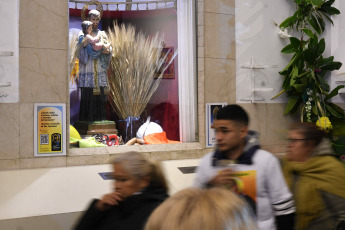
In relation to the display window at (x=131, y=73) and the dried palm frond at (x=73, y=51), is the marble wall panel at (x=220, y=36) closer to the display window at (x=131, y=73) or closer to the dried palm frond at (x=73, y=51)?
the display window at (x=131, y=73)

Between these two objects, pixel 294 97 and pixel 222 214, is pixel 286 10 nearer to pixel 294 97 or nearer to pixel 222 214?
pixel 294 97

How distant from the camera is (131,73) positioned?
687 cm

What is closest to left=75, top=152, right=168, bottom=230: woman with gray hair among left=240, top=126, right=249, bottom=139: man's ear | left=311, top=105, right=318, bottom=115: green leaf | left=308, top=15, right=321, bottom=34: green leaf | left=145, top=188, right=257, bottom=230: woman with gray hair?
left=240, top=126, right=249, bottom=139: man's ear

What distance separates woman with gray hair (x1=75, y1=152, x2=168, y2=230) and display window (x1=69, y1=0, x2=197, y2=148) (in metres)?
4.25

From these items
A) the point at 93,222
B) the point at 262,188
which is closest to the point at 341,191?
the point at 262,188

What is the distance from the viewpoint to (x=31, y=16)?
5.71 m

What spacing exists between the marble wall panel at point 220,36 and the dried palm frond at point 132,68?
617mm

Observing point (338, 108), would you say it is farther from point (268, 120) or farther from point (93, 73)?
point (93, 73)

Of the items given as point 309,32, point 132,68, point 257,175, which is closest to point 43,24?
point 132,68

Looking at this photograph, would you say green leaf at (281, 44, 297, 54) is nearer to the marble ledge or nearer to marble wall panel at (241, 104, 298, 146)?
marble wall panel at (241, 104, 298, 146)

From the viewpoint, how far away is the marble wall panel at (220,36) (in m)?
6.76

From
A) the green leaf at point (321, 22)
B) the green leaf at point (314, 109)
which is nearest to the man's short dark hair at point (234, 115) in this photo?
the green leaf at point (314, 109)

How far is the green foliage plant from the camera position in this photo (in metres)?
7.00

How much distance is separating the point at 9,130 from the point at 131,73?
1.99 m
